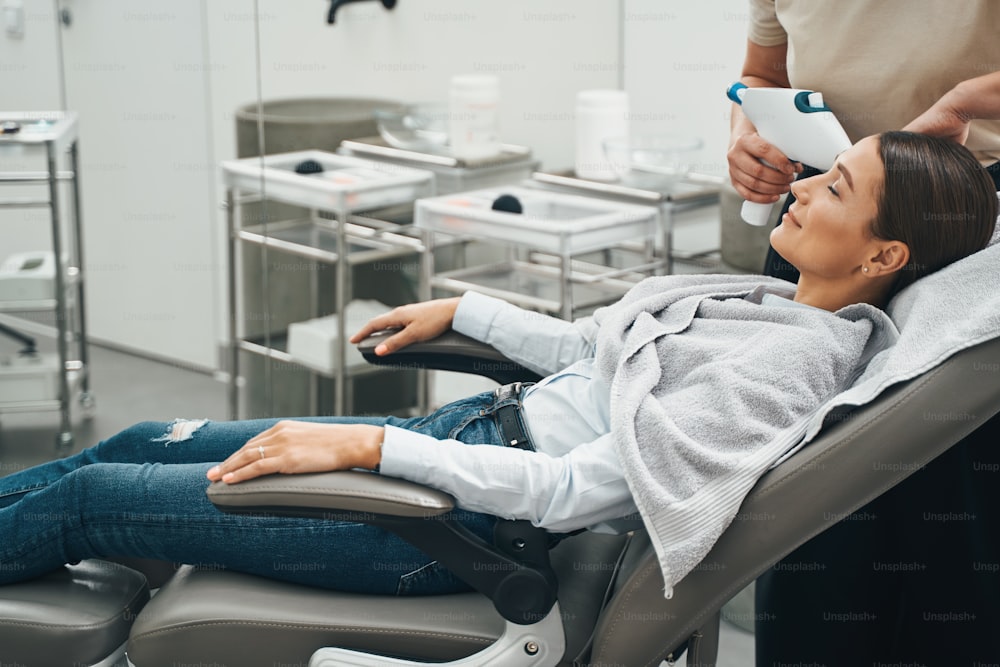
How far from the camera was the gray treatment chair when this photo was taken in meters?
1.22

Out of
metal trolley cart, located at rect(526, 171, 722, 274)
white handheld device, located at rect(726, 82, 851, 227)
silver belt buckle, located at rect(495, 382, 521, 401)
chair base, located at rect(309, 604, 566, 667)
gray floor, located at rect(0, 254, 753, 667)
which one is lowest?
gray floor, located at rect(0, 254, 753, 667)

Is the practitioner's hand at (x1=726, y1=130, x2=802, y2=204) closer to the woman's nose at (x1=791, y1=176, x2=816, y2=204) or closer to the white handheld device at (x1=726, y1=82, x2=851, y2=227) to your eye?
the white handheld device at (x1=726, y1=82, x2=851, y2=227)

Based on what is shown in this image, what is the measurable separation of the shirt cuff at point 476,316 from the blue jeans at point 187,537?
360 mm

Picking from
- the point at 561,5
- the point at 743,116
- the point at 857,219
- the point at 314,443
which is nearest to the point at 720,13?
the point at 561,5

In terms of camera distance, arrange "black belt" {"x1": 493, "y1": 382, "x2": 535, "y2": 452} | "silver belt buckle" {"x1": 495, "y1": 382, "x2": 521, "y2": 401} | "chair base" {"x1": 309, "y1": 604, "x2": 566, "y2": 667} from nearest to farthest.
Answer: "chair base" {"x1": 309, "y1": 604, "x2": 566, "y2": 667}, "black belt" {"x1": 493, "y1": 382, "x2": 535, "y2": 452}, "silver belt buckle" {"x1": 495, "y1": 382, "x2": 521, "y2": 401}

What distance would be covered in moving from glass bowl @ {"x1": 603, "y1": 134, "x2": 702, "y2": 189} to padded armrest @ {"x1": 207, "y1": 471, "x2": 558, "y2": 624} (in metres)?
1.70

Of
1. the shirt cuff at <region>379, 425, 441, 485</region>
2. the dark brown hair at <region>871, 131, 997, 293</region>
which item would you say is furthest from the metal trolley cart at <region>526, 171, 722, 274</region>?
the shirt cuff at <region>379, 425, 441, 485</region>

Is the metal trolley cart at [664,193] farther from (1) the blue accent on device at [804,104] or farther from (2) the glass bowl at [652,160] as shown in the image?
(1) the blue accent on device at [804,104]

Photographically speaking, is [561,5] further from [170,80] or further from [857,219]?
[857,219]

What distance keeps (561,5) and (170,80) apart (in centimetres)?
108

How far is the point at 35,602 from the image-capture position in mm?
1415

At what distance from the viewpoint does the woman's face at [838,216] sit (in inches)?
57.2

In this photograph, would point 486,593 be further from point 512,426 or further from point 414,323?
point 414,323

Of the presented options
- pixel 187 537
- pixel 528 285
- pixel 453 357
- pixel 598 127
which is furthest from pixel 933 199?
pixel 598 127
